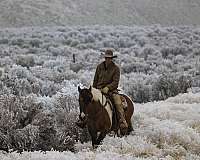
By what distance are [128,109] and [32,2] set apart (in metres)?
56.8

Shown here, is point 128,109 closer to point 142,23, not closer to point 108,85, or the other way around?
point 108,85

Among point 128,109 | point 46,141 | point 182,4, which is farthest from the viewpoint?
point 182,4

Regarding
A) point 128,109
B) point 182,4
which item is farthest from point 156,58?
point 182,4

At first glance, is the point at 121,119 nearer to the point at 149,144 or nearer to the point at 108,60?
the point at 149,144

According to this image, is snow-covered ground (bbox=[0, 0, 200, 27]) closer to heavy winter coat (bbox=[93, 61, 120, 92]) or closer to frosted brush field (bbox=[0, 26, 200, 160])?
frosted brush field (bbox=[0, 26, 200, 160])

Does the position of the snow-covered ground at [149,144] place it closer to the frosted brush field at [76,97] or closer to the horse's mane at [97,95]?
the frosted brush field at [76,97]

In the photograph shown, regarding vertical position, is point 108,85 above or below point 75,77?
above

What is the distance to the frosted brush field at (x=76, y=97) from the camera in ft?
30.1

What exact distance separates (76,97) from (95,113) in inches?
174

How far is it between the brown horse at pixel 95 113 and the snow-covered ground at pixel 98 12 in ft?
157

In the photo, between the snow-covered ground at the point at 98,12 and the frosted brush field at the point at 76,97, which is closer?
the frosted brush field at the point at 76,97

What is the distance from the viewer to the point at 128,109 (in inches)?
416

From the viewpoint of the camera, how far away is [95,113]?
933 centimetres

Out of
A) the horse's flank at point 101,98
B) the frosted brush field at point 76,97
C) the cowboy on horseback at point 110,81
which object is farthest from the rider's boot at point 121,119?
the frosted brush field at point 76,97
